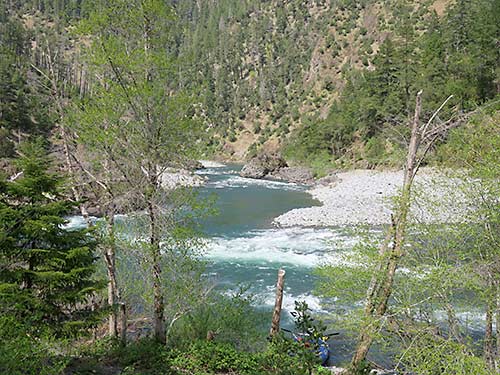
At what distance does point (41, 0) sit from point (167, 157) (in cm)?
13728

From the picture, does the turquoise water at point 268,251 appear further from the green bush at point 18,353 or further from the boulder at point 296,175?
the boulder at point 296,175

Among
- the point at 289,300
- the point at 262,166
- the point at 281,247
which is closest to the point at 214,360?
the point at 289,300

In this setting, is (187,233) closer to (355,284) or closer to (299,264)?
(355,284)

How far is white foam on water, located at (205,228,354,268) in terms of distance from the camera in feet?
66.9

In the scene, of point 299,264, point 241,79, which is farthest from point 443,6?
point 299,264

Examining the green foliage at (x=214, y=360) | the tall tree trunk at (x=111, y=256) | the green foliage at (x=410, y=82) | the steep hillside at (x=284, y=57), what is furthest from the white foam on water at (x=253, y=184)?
the green foliage at (x=214, y=360)

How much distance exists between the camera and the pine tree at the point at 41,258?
757 cm

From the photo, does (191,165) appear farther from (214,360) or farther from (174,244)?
(214,360)

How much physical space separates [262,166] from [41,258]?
4839 centimetres

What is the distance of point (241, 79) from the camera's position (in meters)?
109

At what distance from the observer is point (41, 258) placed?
795 cm

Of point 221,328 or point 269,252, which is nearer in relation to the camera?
point 221,328

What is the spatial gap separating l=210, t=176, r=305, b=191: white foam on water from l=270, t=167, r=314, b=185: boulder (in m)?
2.01

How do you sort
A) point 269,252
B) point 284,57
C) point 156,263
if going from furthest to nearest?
1. point 284,57
2. point 269,252
3. point 156,263
